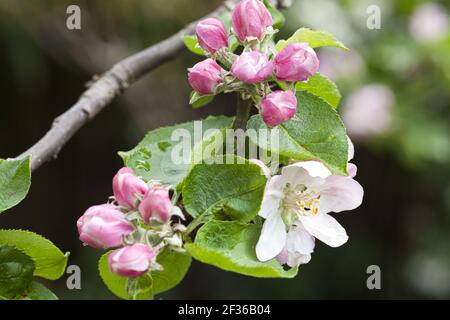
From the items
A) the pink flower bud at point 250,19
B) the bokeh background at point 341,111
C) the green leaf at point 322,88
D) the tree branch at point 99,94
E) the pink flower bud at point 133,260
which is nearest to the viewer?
the pink flower bud at point 133,260

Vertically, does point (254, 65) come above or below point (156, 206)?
above

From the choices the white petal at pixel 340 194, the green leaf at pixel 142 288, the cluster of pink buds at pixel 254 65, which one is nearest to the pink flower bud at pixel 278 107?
the cluster of pink buds at pixel 254 65

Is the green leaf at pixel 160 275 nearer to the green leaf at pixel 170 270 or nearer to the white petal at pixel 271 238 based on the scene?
the green leaf at pixel 170 270

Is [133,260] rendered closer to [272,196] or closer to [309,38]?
[272,196]

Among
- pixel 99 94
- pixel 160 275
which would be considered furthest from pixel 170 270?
pixel 99 94

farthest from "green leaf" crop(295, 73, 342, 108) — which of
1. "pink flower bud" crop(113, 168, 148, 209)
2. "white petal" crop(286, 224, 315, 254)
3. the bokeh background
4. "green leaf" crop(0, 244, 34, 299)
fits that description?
the bokeh background

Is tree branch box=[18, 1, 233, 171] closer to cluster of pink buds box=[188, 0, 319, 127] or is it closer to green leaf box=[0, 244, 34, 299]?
green leaf box=[0, 244, 34, 299]
